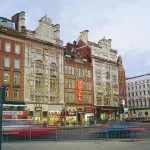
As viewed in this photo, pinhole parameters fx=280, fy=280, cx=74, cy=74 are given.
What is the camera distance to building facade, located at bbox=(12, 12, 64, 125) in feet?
197

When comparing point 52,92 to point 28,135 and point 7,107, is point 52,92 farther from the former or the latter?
point 28,135

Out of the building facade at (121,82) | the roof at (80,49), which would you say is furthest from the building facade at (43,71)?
the building facade at (121,82)

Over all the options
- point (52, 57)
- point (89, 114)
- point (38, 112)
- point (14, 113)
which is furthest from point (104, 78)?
point (14, 113)

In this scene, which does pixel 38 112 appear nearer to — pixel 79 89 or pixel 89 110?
pixel 79 89

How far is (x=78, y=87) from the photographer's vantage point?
228 ft

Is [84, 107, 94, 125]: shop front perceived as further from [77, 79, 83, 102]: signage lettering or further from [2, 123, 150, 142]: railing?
[2, 123, 150, 142]: railing

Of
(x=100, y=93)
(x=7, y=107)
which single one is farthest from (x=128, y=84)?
(x=7, y=107)

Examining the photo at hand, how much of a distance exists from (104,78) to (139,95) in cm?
4142

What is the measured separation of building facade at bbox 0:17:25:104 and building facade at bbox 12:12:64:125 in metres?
1.23

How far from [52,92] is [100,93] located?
17703mm

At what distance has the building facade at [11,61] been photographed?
55856mm

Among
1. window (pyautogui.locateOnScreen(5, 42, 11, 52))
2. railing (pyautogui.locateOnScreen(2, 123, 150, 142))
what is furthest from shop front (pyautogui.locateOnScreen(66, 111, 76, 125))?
railing (pyautogui.locateOnScreen(2, 123, 150, 142))

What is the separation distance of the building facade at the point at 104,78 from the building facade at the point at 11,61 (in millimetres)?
23442

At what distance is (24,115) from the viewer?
151ft
